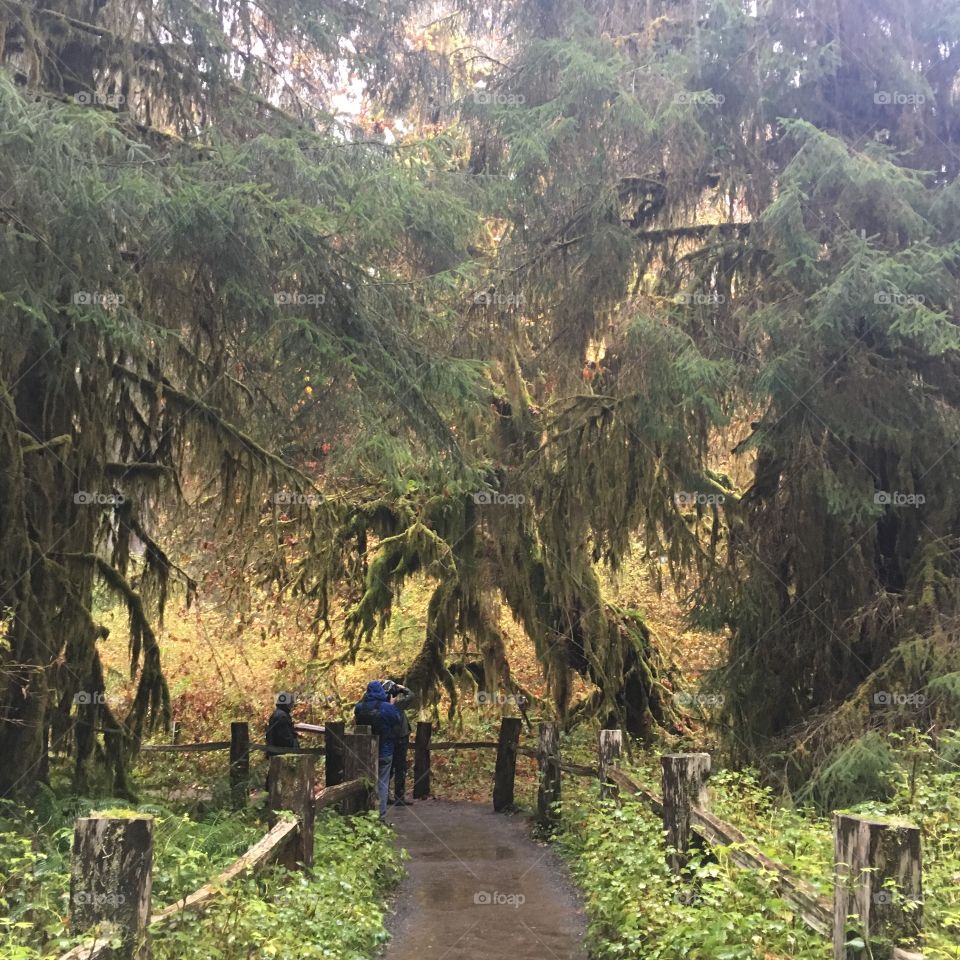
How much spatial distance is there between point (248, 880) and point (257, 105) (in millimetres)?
7784

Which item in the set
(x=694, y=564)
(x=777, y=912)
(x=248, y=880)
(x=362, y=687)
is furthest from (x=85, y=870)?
(x=362, y=687)

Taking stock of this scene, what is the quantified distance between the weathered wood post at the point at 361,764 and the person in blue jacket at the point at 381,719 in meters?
0.74

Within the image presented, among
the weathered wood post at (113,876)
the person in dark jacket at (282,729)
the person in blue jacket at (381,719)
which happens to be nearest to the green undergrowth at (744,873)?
the person in blue jacket at (381,719)

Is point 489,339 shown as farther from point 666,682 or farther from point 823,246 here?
A: point 666,682

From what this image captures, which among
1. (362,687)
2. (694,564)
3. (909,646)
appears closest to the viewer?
(909,646)

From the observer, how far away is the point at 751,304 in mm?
11711

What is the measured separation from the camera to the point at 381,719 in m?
11.6

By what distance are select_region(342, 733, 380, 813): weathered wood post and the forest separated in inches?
4.2

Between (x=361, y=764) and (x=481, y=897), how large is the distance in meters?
2.37

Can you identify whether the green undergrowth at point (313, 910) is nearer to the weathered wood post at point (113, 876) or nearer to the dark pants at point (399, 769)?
the weathered wood post at point (113, 876)

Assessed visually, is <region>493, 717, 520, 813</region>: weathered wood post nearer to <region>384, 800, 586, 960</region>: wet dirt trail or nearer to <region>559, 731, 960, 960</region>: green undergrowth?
<region>384, 800, 586, 960</region>: wet dirt trail

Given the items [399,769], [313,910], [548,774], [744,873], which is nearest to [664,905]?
[744,873]

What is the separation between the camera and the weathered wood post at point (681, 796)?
679 centimetres

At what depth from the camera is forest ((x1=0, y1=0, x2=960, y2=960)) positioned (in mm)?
7148
